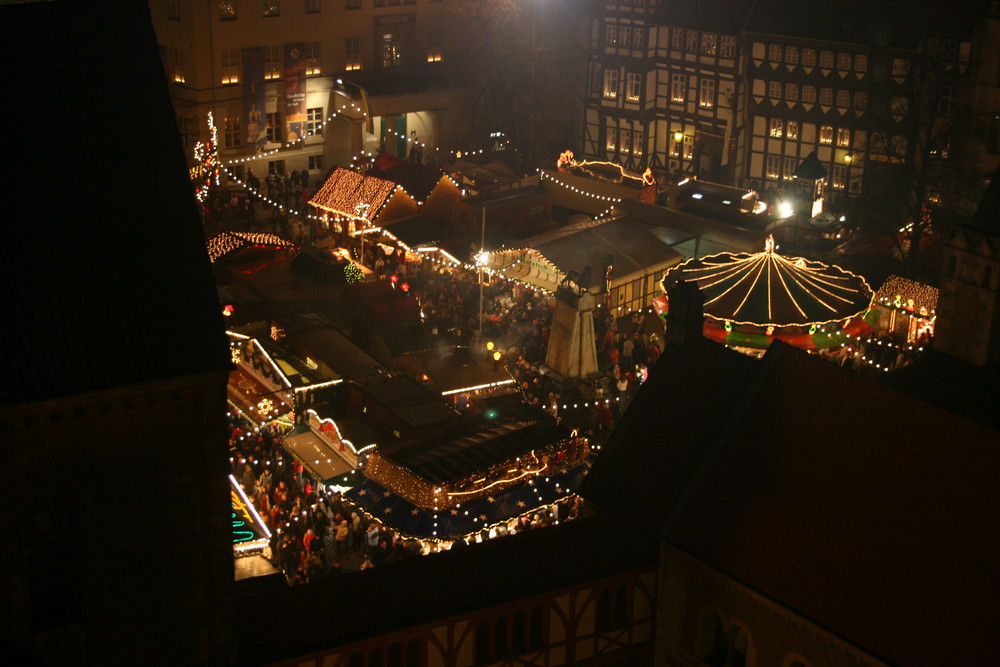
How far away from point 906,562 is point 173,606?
372 inches

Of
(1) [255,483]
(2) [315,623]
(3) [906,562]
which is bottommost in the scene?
(1) [255,483]

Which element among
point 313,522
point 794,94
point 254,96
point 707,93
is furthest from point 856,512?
point 254,96

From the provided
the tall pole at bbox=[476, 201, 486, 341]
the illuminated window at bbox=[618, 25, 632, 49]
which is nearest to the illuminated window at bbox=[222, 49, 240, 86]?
the tall pole at bbox=[476, 201, 486, 341]

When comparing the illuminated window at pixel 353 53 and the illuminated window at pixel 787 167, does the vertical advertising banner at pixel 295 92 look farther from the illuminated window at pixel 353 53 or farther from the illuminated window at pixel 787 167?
the illuminated window at pixel 787 167

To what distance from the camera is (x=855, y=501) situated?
18797 mm

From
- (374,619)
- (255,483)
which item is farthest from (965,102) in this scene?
(374,619)

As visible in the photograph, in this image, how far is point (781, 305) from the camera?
1289 inches

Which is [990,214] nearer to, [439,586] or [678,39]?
[439,586]

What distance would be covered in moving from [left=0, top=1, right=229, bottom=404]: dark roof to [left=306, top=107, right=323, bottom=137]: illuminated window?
3465cm

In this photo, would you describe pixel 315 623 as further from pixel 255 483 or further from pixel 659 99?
pixel 659 99

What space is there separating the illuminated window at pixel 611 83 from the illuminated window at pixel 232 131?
14.5 meters

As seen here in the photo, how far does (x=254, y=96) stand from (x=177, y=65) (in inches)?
114

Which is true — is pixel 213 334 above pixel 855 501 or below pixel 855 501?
above

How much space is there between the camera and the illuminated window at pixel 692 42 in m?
52.4
